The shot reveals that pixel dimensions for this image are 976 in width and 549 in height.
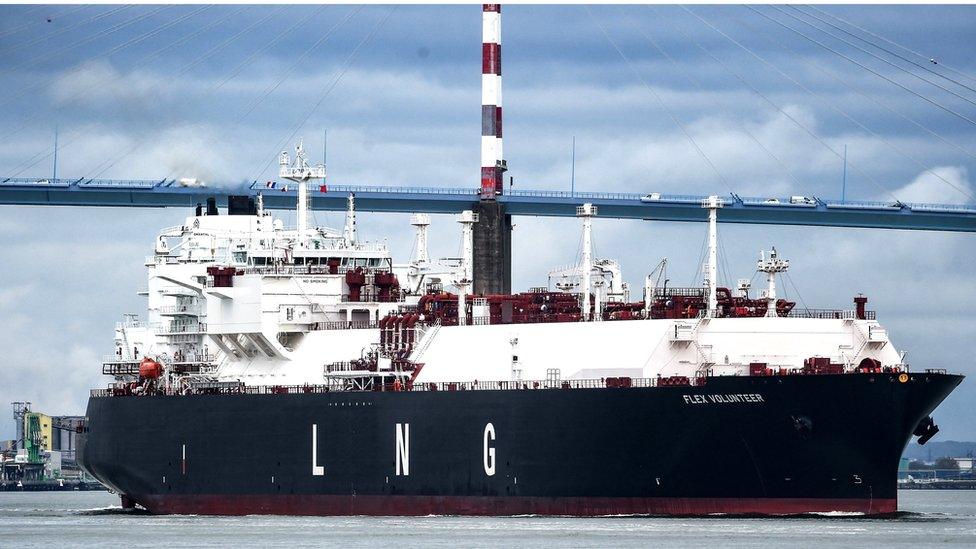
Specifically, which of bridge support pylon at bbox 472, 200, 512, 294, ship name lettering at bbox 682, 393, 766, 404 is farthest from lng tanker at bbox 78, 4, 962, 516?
bridge support pylon at bbox 472, 200, 512, 294

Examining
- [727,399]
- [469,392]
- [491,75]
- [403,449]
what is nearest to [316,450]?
[403,449]

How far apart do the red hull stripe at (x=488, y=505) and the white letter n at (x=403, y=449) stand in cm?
85

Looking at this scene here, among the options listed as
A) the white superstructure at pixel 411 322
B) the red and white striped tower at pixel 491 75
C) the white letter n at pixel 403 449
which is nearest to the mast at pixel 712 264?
the white superstructure at pixel 411 322

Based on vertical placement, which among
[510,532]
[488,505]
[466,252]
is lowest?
[510,532]

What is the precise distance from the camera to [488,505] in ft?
193

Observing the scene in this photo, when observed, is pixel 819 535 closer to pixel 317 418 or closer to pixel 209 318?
pixel 317 418

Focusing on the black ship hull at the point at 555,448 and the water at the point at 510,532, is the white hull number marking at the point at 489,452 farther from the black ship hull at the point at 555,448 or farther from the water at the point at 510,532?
the water at the point at 510,532

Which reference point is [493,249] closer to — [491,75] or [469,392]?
[491,75]

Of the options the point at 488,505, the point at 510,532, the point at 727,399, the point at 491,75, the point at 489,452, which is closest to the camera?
the point at 510,532

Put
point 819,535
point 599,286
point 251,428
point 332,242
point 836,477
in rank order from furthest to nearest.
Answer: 1. point 332,242
2. point 251,428
3. point 599,286
4. point 836,477
5. point 819,535

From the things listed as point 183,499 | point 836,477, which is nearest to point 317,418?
point 183,499

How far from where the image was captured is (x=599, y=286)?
6031 cm

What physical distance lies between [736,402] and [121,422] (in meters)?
24.1

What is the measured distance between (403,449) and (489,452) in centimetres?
313
